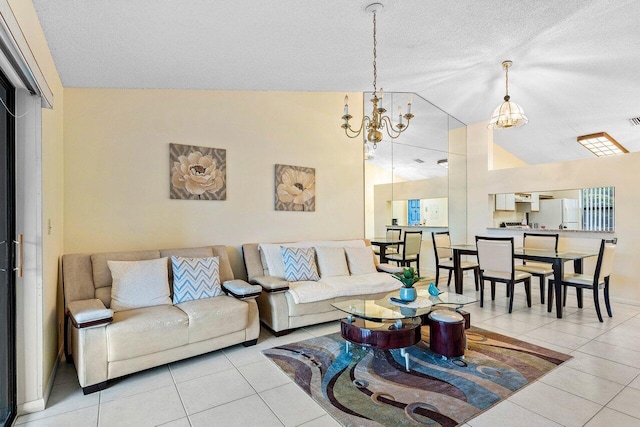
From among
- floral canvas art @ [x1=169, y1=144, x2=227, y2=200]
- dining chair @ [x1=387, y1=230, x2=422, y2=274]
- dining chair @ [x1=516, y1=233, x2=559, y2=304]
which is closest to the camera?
floral canvas art @ [x1=169, y1=144, x2=227, y2=200]

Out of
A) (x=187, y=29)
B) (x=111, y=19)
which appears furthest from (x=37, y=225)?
(x=187, y=29)

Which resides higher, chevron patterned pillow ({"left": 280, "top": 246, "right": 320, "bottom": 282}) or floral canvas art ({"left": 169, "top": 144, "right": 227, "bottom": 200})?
floral canvas art ({"left": 169, "top": 144, "right": 227, "bottom": 200})

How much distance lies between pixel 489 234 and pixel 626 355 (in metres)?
3.66

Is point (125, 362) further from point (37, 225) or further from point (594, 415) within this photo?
point (594, 415)

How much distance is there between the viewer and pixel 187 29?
8.19 ft

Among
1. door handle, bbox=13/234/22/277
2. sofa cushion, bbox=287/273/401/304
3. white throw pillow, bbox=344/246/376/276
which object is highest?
door handle, bbox=13/234/22/277

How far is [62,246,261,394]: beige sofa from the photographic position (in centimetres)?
239

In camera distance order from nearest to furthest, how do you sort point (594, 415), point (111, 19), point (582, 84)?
1. point (594, 415)
2. point (111, 19)
3. point (582, 84)

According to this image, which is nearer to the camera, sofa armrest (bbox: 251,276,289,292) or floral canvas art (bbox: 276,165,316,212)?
sofa armrest (bbox: 251,276,289,292)

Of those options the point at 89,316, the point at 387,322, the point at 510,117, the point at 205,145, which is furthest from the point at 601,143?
the point at 89,316

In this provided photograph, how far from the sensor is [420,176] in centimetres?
625

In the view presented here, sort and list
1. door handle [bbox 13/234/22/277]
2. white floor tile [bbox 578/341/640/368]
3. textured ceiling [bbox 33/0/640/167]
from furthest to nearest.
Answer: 1. white floor tile [bbox 578/341/640/368]
2. textured ceiling [bbox 33/0/640/167]
3. door handle [bbox 13/234/22/277]

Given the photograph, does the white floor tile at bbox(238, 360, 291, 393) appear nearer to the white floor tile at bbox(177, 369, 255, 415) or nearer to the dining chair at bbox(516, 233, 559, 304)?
the white floor tile at bbox(177, 369, 255, 415)

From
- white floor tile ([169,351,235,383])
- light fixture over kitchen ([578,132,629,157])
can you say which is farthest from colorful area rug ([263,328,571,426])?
light fixture over kitchen ([578,132,629,157])
